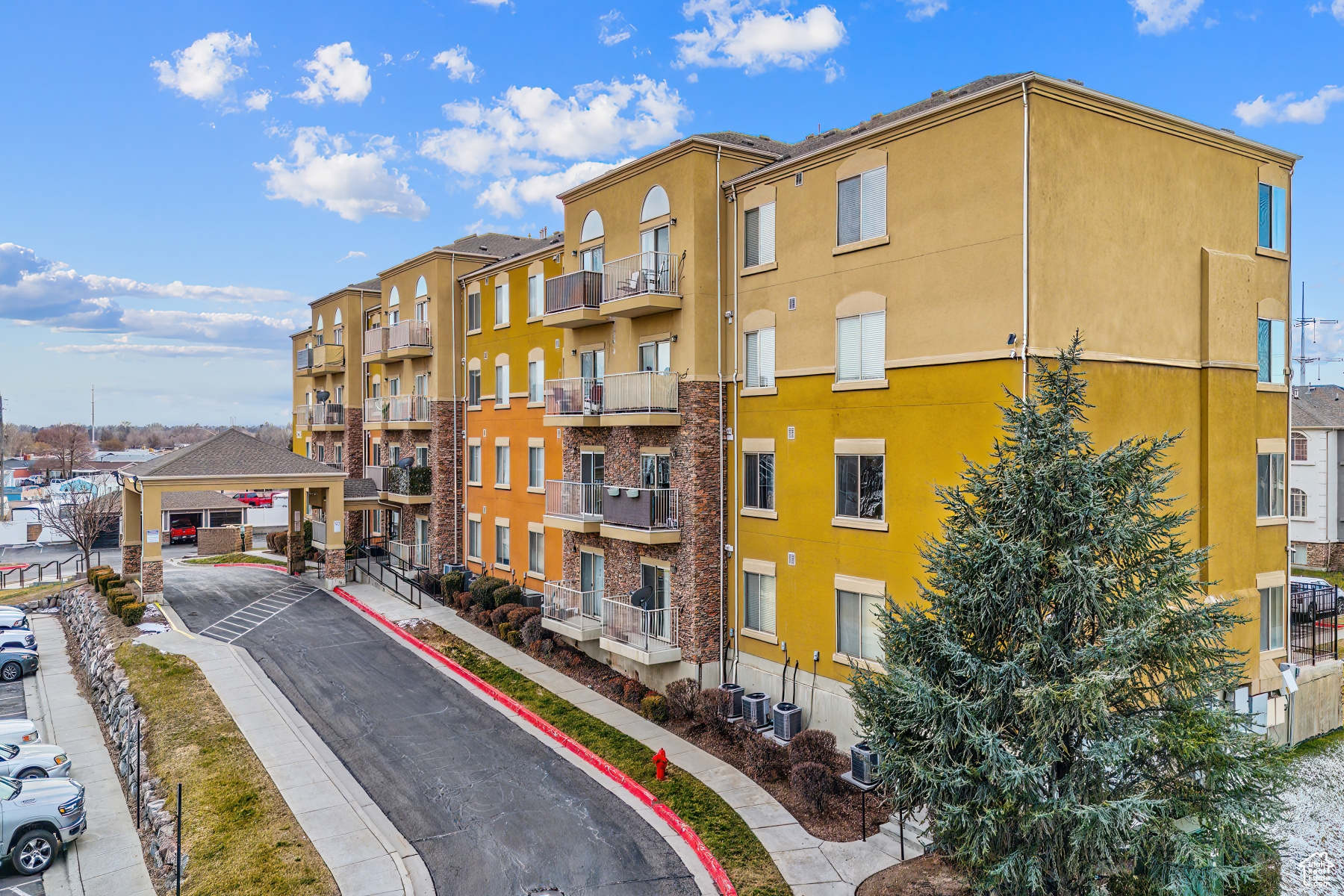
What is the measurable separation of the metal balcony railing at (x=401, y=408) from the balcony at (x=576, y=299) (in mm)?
13240

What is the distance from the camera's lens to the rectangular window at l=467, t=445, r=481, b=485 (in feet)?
109

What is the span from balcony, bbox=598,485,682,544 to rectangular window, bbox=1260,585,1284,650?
1331cm

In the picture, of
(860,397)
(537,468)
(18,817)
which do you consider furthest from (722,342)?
(18,817)

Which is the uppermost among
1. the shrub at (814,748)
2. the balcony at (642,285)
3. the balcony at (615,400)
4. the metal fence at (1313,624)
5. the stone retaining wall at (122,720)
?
the balcony at (642,285)

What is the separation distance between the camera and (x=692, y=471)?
20734mm

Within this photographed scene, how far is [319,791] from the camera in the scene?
53.6 feet

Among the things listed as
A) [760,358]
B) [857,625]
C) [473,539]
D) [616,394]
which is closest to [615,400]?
[616,394]

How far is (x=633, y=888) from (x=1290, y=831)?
40.9 ft

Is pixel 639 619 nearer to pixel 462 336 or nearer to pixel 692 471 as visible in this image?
pixel 692 471

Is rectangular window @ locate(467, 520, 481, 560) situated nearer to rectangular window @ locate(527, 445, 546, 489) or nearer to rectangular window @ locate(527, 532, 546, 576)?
rectangular window @ locate(527, 532, 546, 576)

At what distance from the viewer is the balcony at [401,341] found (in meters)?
35.1

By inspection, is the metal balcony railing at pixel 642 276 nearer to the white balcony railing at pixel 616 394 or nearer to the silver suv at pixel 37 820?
the white balcony railing at pixel 616 394

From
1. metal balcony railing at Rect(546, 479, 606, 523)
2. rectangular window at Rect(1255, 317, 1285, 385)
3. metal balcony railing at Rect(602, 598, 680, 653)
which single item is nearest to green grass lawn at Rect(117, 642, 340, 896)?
metal balcony railing at Rect(602, 598, 680, 653)

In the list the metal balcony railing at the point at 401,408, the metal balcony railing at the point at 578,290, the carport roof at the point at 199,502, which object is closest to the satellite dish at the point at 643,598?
the metal balcony railing at the point at 578,290
